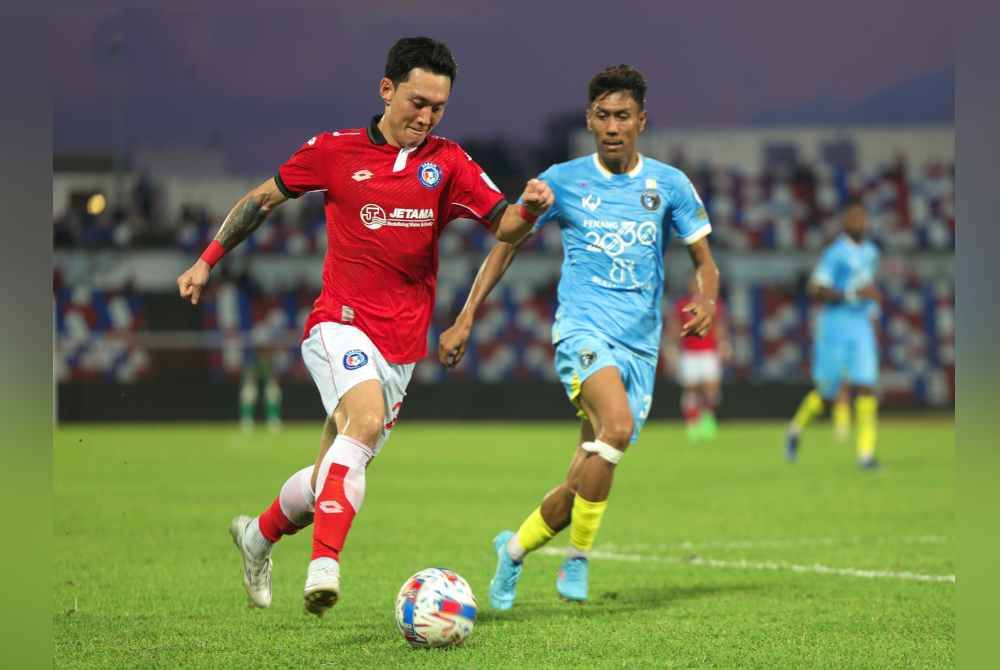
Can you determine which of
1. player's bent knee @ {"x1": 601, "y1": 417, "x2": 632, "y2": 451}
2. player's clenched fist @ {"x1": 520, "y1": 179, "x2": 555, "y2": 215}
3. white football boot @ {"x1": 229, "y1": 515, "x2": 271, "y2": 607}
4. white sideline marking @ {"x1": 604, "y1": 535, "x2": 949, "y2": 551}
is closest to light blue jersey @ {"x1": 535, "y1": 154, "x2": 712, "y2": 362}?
player's bent knee @ {"x1": 601, "y1": 417, "x2": 632, "y2": 451}

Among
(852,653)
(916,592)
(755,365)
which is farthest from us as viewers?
(755,365)

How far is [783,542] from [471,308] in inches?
154

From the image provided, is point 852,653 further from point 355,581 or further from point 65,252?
point 65,252

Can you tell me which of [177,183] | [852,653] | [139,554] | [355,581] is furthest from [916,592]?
[177,183]

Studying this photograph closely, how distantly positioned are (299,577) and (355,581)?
40cm

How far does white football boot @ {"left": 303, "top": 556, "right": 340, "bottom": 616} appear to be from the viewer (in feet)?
17.4

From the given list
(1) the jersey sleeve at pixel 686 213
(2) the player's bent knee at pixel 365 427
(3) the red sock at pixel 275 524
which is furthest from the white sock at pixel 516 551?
(1) the jersey sleeve at pixel 686 213

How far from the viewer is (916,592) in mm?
7266

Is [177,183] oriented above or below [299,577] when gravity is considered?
above

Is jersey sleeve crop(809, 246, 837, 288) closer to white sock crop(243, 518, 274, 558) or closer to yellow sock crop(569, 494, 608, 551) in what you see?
yellow sock crop(569, 494, 608, 551)

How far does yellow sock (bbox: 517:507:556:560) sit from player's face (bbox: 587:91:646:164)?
186 centimetres

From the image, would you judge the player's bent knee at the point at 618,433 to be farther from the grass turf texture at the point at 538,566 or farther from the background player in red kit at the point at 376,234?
the background player in red kit at the point at 376,234
